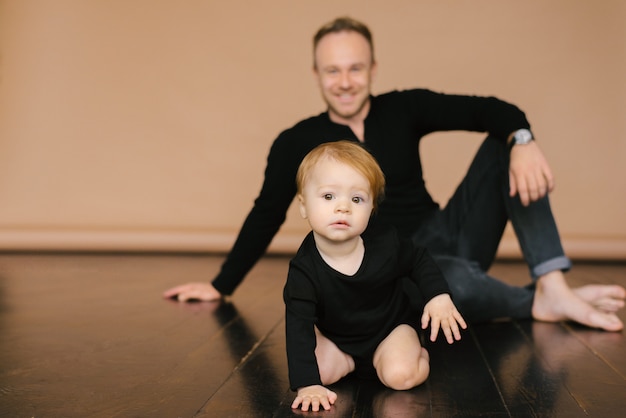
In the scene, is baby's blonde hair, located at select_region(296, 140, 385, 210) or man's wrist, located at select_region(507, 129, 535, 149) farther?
man's wrist, located at select_region(507, 129, 535, 149)

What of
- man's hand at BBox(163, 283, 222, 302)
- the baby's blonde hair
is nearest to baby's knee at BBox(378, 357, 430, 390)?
the baby's blonde hair

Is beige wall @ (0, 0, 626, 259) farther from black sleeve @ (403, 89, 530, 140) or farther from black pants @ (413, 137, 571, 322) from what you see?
black sleeve @ (403, 89, 530, 140)

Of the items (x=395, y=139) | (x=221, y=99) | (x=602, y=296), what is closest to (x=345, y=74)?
(x=395, y=139)

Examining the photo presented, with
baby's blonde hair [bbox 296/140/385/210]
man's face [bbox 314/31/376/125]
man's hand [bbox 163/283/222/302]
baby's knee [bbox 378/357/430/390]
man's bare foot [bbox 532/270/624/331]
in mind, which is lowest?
man's hand [bbox 163/283/222/302]

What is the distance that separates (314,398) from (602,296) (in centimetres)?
118

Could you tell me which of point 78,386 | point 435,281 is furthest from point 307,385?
point 78,386

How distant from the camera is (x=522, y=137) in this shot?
84.6 inches

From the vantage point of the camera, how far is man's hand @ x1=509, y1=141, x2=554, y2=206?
2.07 m

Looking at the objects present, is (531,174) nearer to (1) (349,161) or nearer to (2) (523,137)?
(2) (523,137)

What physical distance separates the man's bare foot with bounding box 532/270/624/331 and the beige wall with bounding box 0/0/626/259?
1.37 m

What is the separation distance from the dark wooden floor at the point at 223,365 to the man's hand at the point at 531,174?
1.27 feet

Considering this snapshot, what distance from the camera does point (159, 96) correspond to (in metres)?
4.18

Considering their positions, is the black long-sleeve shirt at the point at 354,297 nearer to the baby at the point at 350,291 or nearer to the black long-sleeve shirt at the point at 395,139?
the baby at the point at 350,291

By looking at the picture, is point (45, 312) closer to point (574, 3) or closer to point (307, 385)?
point (307, 385)
